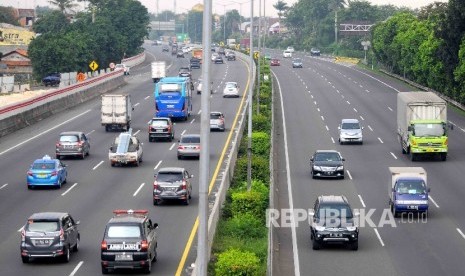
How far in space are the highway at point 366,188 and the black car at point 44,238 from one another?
6773 millimetres

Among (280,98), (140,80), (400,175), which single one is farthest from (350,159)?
(140,80)

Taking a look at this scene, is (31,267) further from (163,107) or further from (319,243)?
(163,107)

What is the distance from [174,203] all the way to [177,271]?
544 inches

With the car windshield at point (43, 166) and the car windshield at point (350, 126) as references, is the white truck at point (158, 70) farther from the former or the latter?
the car windshield at point (43, 166)

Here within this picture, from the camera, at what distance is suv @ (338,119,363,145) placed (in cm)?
6950

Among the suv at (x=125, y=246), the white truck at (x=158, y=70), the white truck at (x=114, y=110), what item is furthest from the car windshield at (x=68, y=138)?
the white truck at (x=158, y=70)

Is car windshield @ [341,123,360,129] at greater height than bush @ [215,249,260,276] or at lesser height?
lesser

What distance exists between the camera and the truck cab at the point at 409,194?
43.8m

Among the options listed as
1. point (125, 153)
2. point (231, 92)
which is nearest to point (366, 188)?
point (125, 153)

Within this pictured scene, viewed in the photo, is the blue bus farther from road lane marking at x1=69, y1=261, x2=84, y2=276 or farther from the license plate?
the license plate

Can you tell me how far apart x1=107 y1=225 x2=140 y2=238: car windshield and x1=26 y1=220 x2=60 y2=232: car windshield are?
2.47m

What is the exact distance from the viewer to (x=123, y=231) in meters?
31.3

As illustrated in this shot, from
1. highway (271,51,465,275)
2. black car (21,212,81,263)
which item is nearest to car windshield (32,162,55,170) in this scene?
highway (271,51,465,275)

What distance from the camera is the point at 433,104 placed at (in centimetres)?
6275
